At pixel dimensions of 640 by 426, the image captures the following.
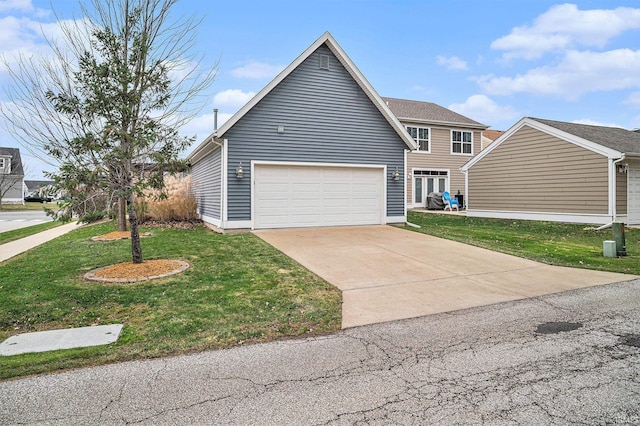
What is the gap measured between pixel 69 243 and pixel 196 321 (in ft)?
26.8

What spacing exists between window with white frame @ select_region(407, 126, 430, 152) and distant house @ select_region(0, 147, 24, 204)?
37704mm

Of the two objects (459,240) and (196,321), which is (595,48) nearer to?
(459,240)

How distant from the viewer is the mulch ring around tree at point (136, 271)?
6.39 meters

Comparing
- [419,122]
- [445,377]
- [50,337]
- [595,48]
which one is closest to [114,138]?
[50,337]

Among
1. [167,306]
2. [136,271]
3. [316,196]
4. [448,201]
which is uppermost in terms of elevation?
[316,196]

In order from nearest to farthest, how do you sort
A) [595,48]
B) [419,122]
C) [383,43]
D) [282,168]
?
[282,168] < [383,43] < [595,48] < [419,122]

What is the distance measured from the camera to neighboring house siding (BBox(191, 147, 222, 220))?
12.9 metres

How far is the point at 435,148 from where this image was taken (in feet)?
77.3

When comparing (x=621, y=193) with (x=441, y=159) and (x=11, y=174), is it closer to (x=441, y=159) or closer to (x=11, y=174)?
(x=441, y=159)

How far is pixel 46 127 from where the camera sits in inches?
266

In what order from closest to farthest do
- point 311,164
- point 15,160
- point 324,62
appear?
1. point 311,164
2. point 324,62
3. point 15,160

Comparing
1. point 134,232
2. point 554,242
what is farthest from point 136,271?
point 554,242

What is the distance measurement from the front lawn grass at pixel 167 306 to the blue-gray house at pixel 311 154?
455 cm

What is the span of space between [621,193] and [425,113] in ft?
40.1
